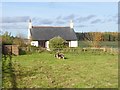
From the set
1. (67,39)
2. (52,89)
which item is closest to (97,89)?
(52,89)

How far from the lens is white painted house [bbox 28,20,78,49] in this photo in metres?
41.2

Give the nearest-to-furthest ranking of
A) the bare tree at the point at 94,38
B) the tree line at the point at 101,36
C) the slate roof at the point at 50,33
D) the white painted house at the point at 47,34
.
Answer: the white painted house at the point at 47,34, the slate roof at the point at 50,33, the bare tree at the point at 94,38, the tree line at the point at 101,36

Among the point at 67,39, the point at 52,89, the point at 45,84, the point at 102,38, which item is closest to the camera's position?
the point at 52,89

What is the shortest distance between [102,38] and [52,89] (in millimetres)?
39954

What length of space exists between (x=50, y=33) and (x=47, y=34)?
56 centimetres

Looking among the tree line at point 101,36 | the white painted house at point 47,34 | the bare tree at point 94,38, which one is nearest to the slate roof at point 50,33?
the white painted house at point 47,34

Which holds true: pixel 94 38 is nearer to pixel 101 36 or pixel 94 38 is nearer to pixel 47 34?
pixel 101 36

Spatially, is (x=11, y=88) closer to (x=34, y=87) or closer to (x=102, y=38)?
(x=34, y=87)

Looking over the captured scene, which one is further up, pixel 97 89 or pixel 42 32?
pixel 42 32

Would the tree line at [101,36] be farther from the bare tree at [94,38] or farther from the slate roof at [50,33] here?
the slate roof at [50,33]

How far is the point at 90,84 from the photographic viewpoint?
884 cm

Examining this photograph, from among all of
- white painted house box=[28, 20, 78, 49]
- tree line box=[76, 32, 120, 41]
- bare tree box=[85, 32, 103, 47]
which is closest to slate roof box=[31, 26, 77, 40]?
white painted house box=[28, 20, 78, 49]

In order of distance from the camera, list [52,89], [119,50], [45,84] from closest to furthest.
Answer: [52,89], [45,84], [119,50]

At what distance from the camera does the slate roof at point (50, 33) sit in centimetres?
4135
